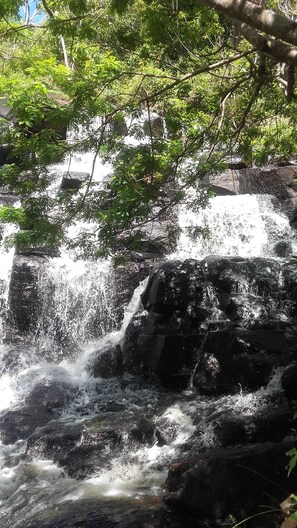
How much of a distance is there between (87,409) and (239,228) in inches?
311

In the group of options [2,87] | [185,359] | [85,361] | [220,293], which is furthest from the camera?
[85,361]

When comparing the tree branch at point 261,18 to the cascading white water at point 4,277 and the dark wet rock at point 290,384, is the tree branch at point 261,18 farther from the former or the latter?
the cascading white water at point 4,277

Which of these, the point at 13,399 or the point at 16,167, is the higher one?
the point at 16,167

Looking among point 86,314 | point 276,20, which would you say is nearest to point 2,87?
point 276,20

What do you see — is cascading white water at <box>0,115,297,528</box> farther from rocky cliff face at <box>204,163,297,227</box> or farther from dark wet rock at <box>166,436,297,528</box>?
dark wet rock at <box>166,436,297,528</box>

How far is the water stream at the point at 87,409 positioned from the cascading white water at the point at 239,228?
0.03m

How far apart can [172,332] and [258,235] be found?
605cm

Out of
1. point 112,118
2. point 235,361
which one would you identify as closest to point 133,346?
point 235,361

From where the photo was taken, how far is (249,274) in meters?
10.3

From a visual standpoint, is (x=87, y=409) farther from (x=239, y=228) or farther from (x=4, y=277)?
(x=239, y=228)

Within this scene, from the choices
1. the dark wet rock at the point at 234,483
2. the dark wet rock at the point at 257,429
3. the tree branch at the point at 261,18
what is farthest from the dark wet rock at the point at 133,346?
the tree branch at the point at 261,18

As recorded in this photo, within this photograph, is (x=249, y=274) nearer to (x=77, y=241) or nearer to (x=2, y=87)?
(x=77, y=241)

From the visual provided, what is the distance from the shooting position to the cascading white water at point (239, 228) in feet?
46.5

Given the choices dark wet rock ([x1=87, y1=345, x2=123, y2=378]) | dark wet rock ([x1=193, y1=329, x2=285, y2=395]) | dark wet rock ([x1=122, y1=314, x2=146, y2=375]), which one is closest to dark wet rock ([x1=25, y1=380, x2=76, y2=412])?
dark wet rock ([x1=87, y1=345, x2=123, y2=378])
